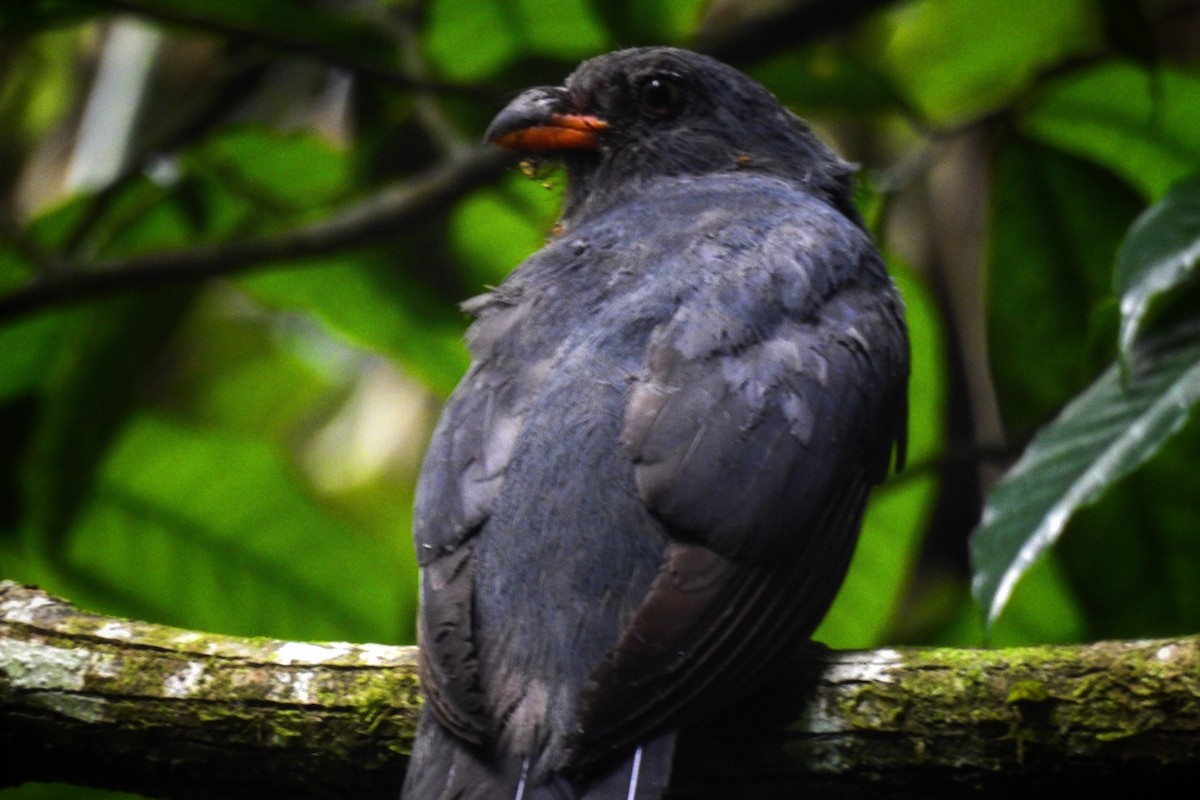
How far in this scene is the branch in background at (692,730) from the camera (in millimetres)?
2178

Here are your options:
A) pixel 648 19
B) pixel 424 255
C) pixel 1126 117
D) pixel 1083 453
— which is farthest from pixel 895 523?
pixel 424 255

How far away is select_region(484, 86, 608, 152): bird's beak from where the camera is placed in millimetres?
3621

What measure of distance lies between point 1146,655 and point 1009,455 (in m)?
1.90

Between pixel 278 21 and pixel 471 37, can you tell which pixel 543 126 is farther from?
pixel 278 21

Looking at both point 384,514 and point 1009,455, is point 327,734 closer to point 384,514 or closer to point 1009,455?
point 1009,455

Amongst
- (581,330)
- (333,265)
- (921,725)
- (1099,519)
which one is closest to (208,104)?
(333,265)

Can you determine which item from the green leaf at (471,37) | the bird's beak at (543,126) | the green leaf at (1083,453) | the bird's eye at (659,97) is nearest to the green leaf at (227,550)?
the green leaf at (471,37)

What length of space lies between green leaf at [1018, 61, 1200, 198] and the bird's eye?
105 centimetres

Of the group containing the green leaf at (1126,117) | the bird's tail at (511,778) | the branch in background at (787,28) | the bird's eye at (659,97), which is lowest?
the bird's tail at (511,778)

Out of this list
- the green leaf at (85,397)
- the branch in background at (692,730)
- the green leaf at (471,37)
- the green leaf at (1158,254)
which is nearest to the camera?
the branch in background at (692,730)

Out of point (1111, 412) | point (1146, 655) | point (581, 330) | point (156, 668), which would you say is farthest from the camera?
point (1111, 412)

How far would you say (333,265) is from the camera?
4840mm

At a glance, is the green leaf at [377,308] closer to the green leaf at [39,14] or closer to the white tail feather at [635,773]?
the green leaf at [39,14]

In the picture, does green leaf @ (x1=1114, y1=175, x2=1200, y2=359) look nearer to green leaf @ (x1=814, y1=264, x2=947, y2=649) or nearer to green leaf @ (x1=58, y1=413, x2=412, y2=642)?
green leaf @ (x1=814, y1=264, x2=947, y2=649)
